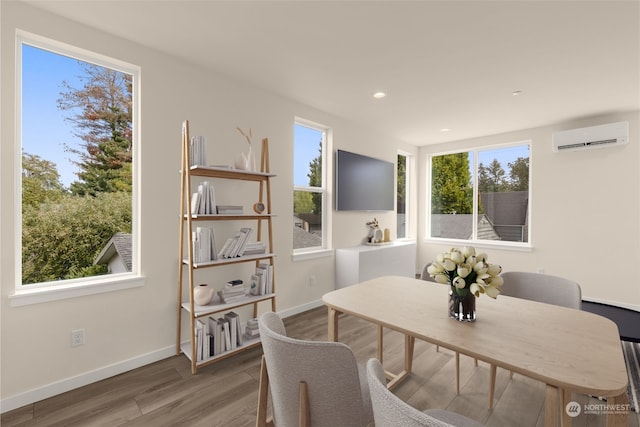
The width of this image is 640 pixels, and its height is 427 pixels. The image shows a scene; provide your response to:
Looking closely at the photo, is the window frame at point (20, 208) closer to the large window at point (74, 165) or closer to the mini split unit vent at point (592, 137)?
the large window at point (74, 165)

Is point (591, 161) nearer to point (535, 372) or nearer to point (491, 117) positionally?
point (491, 117)

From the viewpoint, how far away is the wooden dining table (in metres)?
0.97

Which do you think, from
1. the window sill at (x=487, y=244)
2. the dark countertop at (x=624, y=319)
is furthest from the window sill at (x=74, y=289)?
the window sill at (x=487, y=244)

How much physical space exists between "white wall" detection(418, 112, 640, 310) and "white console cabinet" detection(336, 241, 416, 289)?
1.87m

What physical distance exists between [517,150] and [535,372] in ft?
15.1

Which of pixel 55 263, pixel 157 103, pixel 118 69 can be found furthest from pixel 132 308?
pixel 118 69

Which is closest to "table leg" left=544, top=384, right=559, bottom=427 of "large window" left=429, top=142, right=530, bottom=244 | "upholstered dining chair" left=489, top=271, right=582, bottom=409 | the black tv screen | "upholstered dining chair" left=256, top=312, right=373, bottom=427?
"upholstered dining chair" left=256, top=312, right=373, bottom=427

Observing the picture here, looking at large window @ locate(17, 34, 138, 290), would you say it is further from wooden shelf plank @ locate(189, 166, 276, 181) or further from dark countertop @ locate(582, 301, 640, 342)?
dark countertop @ locate(582, 301, 640, 342)

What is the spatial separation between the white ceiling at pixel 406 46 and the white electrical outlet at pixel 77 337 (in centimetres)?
216

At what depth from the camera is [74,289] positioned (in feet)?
6.61

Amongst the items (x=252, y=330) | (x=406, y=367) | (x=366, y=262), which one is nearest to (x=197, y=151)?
(x=252, y=330)

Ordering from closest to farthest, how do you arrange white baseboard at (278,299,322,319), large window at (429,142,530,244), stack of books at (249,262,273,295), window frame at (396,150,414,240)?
1. stack of books at (249,262,273,295)
2. white baseboard at (278,299,322,319)
3. large window at (429,142,530,244)
4. window frame at (396,150,414,240)

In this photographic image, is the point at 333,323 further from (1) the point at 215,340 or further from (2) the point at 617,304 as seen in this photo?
(2) the point at 617,304

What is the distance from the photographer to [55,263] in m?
2.05
